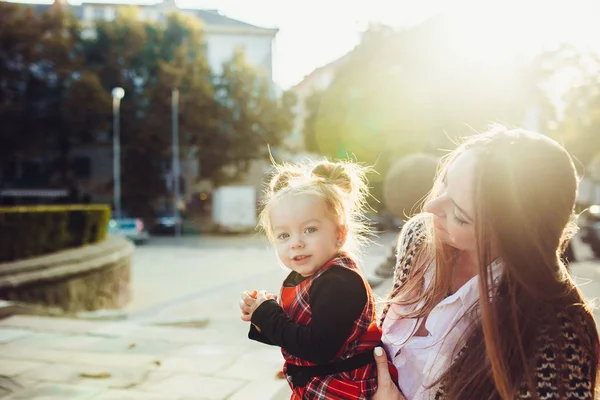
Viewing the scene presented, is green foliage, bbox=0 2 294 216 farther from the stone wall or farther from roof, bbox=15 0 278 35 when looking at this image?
the stone wall

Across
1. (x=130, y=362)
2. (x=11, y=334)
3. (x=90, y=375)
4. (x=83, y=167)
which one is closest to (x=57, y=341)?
(x=11, y=334)

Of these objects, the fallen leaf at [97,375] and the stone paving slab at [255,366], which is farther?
the stone paving slab at [255,366]

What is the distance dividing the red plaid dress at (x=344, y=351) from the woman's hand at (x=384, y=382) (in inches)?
1.8

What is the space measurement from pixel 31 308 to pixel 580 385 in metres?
6.99

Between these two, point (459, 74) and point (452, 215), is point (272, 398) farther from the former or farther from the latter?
point (459, 74)

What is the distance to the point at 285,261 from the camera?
185 centimetres

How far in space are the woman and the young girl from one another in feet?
0.78

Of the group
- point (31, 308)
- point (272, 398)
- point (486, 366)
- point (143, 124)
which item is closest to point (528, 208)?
point (486, 366)

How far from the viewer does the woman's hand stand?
5.46 ft

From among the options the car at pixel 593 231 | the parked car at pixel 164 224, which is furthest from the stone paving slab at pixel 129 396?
the parked car at pixel 164 224

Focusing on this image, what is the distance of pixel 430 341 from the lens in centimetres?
164

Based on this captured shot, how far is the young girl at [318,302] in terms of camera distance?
1.67 meters

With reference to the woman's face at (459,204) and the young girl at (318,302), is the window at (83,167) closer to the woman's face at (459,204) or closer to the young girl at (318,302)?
the young girl at (318,302)

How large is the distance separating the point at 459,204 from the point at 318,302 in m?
0.49
